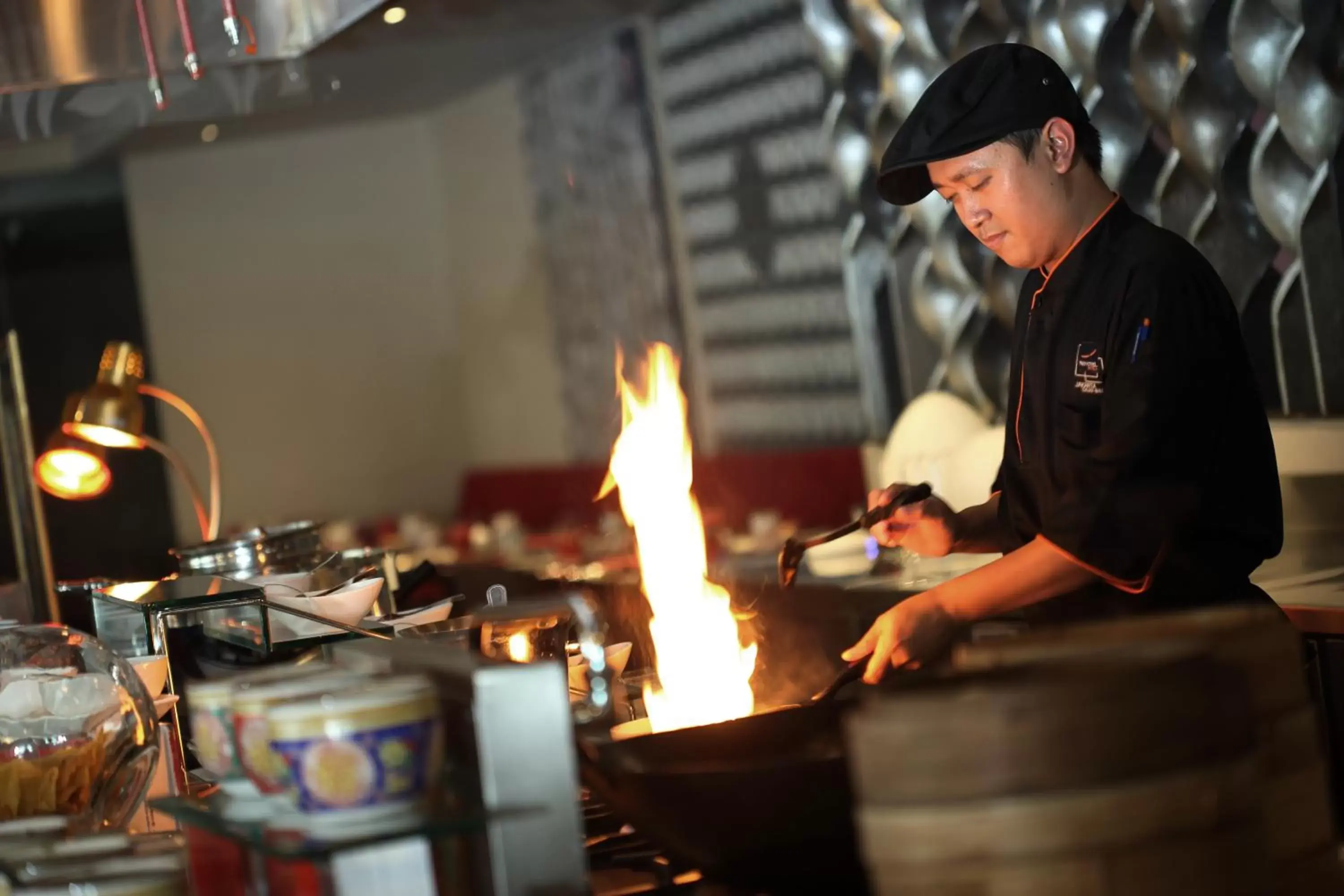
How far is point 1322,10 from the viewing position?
3283 mm

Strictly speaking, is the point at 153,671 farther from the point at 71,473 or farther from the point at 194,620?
the point at 71,473

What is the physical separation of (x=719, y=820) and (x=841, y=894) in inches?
5.3

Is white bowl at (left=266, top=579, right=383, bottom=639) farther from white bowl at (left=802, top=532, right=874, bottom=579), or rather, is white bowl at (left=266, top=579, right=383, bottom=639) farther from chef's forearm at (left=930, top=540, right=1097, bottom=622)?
white bowl at (left=802, top=532, right=874, bottom=579)

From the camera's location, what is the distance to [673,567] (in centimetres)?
212

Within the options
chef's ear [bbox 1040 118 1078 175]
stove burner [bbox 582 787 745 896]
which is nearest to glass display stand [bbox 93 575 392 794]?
stove burner [bbox 582 787 745 896]

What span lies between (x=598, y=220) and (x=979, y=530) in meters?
5.77

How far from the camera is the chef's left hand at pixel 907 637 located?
1.71 metres

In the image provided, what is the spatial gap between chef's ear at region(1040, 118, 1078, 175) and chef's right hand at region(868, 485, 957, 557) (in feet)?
1.61

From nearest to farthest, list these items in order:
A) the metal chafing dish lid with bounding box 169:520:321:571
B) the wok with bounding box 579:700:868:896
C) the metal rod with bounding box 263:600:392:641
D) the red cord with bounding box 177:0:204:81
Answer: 1. the wok with bounding box 579:700:868:896
2. the metal rod with bounding box 263:600:392:641
3. the metal chafing dish lid with bounding box 169:520:321:571
4. the red cord with bounding box 177:0:204:81

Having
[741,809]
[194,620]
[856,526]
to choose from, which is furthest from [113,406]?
[741,809]

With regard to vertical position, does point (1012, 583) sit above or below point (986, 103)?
below

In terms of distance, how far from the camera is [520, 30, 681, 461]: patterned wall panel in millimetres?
7328

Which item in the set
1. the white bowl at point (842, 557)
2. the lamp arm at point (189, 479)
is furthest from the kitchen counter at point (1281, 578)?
the lamp arm at point (189, 479)

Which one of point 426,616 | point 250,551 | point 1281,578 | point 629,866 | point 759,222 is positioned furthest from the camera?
point 759,222
